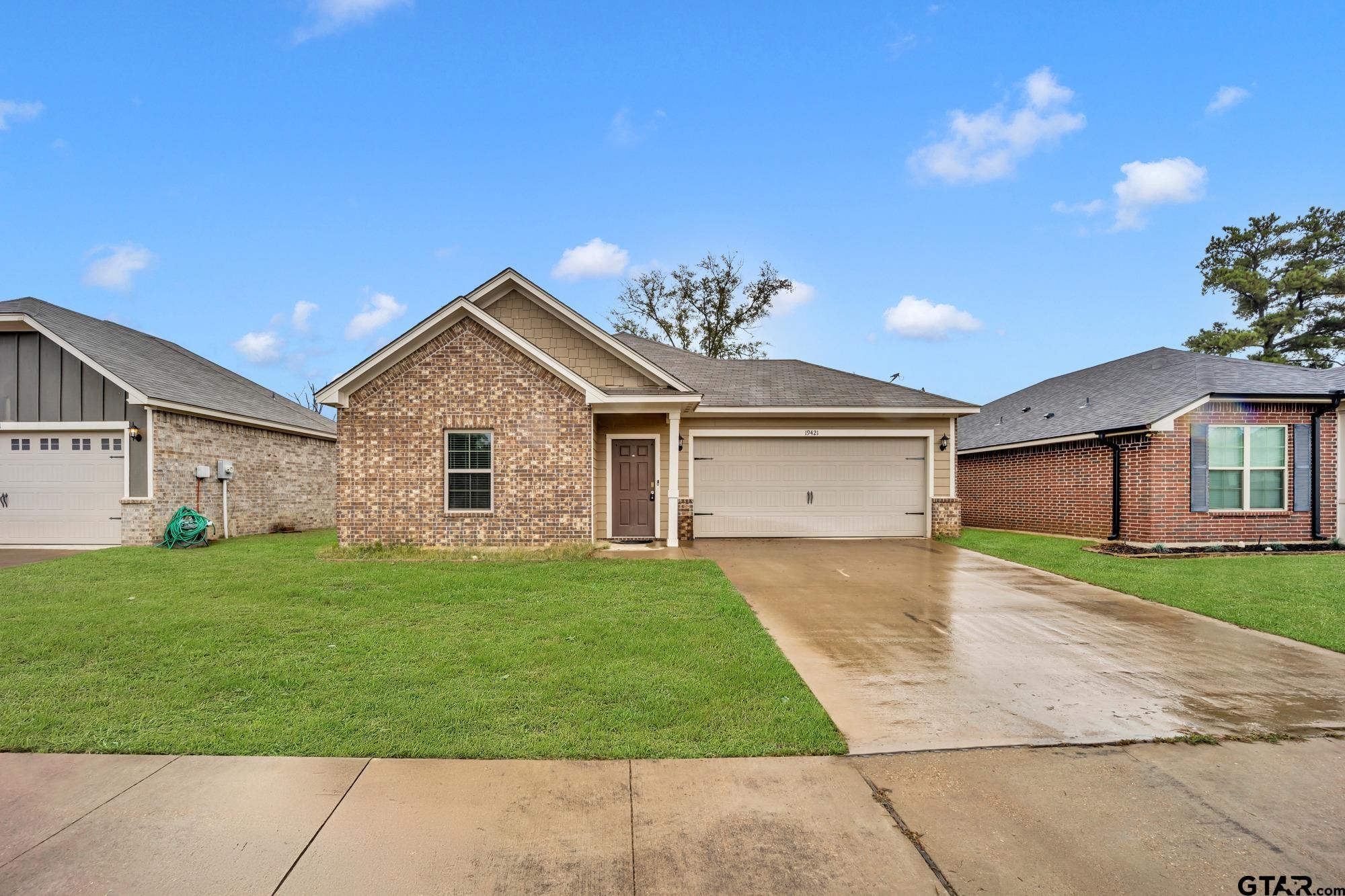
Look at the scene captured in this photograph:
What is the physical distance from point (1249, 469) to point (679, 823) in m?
14.6

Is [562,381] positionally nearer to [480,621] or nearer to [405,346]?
[405,346]

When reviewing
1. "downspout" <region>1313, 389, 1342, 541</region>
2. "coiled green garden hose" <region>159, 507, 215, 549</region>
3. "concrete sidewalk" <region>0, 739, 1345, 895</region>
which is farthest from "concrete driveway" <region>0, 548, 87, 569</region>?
"downspout" <region>1313, 389, 1342, 541</region>

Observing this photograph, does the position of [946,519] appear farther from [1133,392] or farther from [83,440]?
[83,440]

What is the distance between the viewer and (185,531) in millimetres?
12109

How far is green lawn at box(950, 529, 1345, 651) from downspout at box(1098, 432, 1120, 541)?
71cm

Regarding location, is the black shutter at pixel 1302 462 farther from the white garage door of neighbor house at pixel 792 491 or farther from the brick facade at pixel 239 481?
the brick facade at pixel 239 481

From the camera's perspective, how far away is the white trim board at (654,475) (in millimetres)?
12992

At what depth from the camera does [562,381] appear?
35.2 ft

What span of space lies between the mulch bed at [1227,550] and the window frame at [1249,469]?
2.31 ft

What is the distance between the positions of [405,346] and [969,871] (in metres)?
10.8

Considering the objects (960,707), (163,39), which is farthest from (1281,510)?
(163,39)

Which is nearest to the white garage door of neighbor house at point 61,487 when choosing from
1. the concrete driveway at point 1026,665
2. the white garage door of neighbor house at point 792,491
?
the white garage door of neighbor house at point 792,491

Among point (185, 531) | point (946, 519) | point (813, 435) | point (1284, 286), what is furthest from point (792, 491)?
point (1284, 286)

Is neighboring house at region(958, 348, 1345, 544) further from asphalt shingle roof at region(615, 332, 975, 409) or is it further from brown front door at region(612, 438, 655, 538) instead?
brown front door at region(612, 438, 655, 538)
